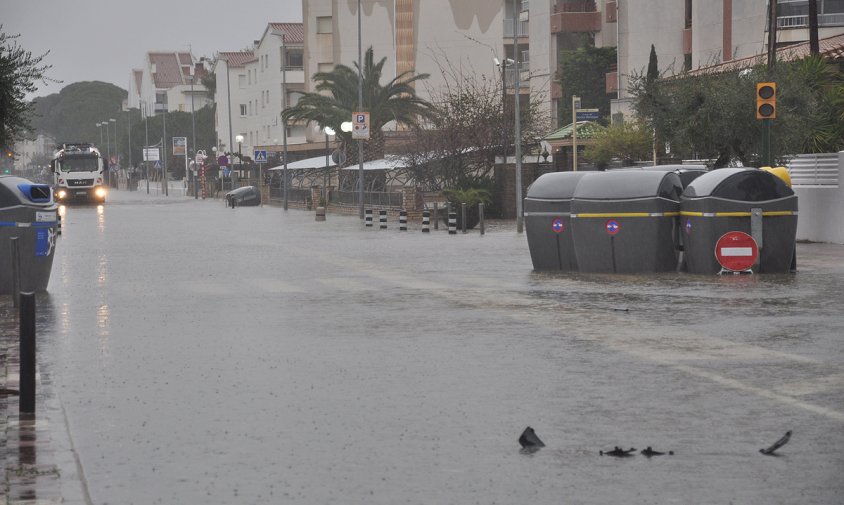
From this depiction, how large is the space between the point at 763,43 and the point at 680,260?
111ft

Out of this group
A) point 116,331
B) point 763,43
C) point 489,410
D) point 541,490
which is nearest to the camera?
point 541,490

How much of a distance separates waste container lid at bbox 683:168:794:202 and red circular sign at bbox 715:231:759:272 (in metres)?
0.59

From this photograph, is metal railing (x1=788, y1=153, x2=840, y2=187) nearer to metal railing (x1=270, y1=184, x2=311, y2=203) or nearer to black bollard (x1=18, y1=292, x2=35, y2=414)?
black bollard (x1=18, y1=292, x2=35, y2=414)

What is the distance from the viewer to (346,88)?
233 ft

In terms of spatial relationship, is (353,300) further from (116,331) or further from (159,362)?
(159,362)

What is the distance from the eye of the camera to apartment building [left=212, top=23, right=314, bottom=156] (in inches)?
4616

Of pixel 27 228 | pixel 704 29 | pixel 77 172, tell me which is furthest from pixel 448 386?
pixel 77 172

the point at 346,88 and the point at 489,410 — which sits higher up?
the point at 346,88

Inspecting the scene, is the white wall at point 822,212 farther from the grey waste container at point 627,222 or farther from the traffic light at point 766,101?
the grey waste container at point 627,222

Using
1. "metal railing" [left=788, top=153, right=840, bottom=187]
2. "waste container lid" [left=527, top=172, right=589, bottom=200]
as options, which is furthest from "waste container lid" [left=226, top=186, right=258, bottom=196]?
"waste container lid" [left=527, top=172, right=589, bottom=200]

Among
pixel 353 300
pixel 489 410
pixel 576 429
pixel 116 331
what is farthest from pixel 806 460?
pixel 353 300

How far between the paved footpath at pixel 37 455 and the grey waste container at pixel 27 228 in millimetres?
9038

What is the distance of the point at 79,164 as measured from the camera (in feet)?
271

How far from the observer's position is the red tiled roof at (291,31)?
120 m
